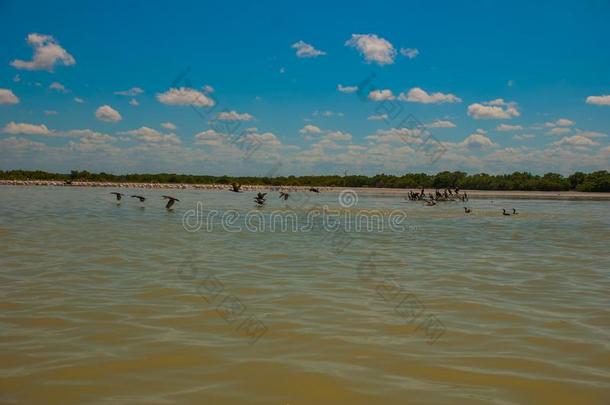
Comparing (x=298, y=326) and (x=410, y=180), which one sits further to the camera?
(x=410, y=180)

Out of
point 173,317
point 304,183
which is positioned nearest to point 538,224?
point 173,317

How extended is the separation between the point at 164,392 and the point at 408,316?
3.40m

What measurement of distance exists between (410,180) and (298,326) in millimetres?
78792

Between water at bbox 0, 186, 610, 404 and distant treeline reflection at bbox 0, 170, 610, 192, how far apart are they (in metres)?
64.6

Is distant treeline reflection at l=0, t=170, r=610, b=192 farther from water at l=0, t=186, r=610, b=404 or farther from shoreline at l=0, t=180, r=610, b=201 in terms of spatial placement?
water at l=0, t=186, r=610, b=404

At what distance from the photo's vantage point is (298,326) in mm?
5953

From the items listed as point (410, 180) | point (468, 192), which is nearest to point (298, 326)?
point (468, 192)

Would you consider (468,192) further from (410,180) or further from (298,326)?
(298,326)

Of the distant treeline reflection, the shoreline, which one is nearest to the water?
the shoreline

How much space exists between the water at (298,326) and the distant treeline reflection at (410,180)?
212 feet

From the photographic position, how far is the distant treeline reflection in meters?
70.2

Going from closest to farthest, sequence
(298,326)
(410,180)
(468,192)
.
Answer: (298,326) < (468,192) < (410,180)

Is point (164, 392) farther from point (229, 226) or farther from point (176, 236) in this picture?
point (229, 226)

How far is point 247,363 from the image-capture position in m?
4.72
